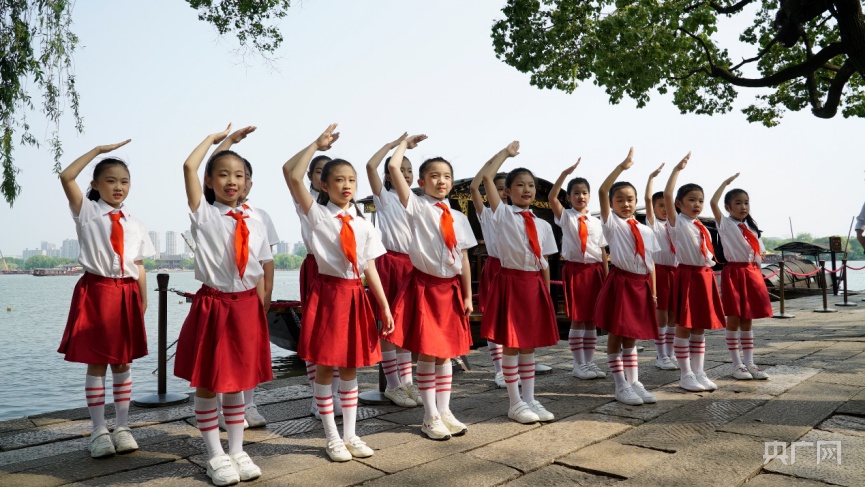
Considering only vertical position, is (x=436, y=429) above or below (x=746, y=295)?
below

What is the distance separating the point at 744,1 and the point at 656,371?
9.06 m

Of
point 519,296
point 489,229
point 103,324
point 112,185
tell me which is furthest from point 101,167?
point 519,296

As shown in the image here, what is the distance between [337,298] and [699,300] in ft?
12.3

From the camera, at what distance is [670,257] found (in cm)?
636

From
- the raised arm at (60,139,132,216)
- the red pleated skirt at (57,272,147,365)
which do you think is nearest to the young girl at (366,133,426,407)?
the red pleated skirt at (57,272,147,365)

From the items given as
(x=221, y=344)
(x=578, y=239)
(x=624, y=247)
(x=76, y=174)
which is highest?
(x=76, y=174)

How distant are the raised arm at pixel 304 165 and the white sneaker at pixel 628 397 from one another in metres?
3.19

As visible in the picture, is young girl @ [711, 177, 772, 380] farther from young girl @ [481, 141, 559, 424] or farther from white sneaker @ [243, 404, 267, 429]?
white sneaker @ [243, 404, 267, 429]

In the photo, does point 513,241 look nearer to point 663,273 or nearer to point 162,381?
point 663,273

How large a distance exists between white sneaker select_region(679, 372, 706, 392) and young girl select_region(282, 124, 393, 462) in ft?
10.8

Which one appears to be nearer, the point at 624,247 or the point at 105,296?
the point at 105,296

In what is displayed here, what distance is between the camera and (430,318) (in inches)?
162

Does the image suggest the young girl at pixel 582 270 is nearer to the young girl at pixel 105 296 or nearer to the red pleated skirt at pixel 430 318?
the red pleated skirt at pixel 430 318

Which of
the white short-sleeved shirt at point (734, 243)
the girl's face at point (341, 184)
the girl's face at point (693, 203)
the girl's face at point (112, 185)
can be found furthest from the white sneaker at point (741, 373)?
the girl's face at point (112, 185)
